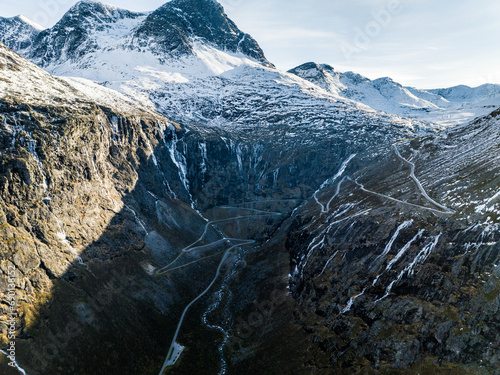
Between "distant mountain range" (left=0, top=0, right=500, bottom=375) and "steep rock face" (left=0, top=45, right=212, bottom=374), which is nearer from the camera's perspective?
"distant mountain range" (left=0, top=0, right=500, bottom=375)

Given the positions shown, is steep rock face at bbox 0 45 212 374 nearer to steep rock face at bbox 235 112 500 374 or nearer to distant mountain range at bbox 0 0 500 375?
distant mountain range at bbox 0 0 500 375

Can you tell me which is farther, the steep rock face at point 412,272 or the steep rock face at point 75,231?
the steep rock face at point 75,231

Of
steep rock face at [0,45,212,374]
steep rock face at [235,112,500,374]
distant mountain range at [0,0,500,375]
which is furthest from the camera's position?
steep rock face at [0,45,212,374]

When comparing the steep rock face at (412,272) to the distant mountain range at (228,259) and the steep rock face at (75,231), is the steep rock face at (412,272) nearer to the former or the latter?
the distant mountain range at (228,259)

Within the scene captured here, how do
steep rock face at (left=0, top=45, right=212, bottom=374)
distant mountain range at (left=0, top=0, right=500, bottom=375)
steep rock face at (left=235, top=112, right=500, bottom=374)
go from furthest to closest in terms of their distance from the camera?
steep rock face at (left=0, top=45, right=212, bottom=374) < distant mountain range at (left=0, top=0, right=500, bottom=375) < steep rock face at (left=235, top=112, right=500, bottom=374)

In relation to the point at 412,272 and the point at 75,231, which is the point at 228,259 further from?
the point at 412,272

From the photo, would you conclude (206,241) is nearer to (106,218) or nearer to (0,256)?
(106,218)

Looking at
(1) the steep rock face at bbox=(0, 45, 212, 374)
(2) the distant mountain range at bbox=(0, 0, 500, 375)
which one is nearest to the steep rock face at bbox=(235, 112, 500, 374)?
(2) the distant mountain range at bbox=(0, 0, 500, 375)

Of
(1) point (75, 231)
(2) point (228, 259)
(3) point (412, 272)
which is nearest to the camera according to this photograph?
(3) point (412, 272)

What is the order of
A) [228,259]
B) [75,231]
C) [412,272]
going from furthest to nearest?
1. [228,259]
2. [75,231]
3. [412,272]

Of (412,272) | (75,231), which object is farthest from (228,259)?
(412,272)

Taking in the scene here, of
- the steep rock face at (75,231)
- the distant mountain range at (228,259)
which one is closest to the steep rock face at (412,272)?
the distant mountain range at (228,259)
